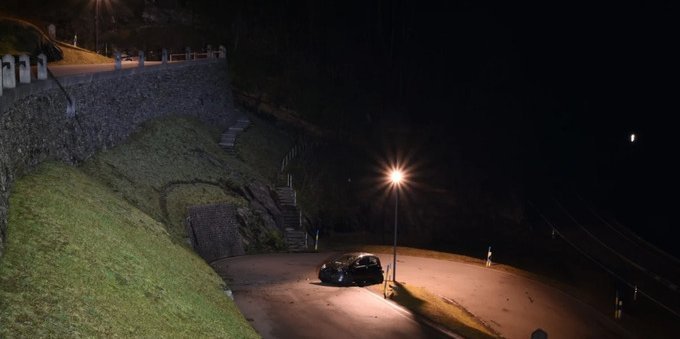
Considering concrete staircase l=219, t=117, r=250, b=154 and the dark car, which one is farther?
concrete staircase l=219, t=117, r=250, b=154

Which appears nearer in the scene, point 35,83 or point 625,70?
point 35,83

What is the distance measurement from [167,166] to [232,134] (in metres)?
15.8

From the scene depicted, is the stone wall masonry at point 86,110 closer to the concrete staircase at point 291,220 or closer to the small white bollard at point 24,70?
the small white bollard at point 24,70

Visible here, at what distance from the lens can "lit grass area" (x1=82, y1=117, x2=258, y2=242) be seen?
23.8 meters

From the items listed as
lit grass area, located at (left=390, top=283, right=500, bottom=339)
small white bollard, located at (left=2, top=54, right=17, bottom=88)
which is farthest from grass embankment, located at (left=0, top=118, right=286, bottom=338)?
lit grass area, located at (left=390, top=283, right=500, bottom=339)

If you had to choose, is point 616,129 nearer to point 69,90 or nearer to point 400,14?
point 400,14

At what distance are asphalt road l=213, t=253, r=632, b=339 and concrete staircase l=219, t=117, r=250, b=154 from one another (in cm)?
1508

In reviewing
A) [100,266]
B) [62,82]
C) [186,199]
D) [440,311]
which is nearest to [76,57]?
[186,199]

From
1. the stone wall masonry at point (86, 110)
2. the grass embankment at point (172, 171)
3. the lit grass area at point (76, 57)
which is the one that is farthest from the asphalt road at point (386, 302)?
the lit grass area at point (76, 57)

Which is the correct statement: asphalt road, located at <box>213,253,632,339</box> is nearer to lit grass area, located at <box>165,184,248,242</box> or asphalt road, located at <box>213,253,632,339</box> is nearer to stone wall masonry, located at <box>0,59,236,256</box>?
lit grass area, located at <box>165,184,248,242</box>

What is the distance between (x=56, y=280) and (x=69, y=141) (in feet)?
Answer: 41.7

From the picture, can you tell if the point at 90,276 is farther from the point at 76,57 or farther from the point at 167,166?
the point at 76,57

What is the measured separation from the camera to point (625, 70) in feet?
309

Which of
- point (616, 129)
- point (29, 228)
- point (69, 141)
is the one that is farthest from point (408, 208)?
point (616, 129)
